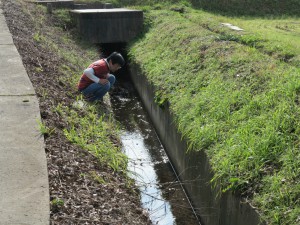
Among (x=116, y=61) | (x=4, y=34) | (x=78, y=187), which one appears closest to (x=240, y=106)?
(x=116, y=61)

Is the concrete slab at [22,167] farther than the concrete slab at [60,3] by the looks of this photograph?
No

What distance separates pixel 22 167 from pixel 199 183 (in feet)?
8.76

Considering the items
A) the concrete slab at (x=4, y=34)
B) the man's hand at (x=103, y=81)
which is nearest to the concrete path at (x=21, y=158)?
the man's hand at (x=103, y=81)

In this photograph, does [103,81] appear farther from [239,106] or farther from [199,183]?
[199,183]

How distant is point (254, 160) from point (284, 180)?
0.57m

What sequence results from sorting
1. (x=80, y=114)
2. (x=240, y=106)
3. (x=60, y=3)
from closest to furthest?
(x=240, y=106), (x=80, y=114), (x=60, y=3)

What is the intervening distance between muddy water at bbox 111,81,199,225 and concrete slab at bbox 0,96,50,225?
1.71 meters

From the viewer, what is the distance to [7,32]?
10.8 metres

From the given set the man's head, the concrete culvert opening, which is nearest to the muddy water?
the concrete culvert opening

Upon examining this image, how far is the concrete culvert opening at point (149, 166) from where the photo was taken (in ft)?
20.6

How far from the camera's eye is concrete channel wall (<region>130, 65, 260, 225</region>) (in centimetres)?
470

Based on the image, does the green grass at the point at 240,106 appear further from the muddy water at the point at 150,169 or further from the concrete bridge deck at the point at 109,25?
the concrete bridge deck at the point at 109,25

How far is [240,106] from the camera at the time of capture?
6.48 m

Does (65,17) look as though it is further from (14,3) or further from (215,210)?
(215,210)
